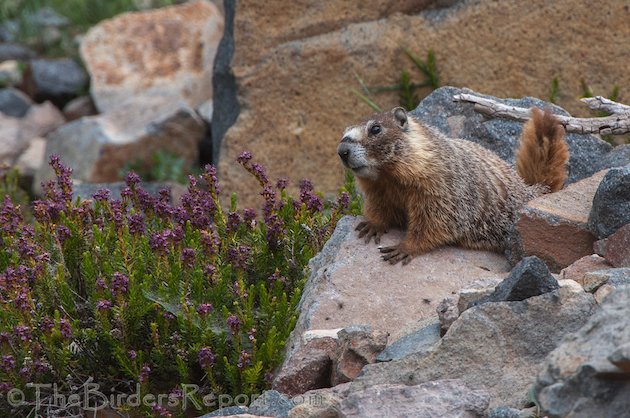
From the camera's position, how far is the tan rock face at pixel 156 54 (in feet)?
42.9

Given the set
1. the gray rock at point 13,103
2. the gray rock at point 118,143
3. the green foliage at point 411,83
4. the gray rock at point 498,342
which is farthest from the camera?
the gray rock at point 13,103

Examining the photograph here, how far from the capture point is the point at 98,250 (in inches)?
233

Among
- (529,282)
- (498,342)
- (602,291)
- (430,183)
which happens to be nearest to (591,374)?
(498,342)

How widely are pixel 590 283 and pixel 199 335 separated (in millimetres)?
1935

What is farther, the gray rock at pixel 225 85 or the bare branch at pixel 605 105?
the gray rock at pixel 225 85

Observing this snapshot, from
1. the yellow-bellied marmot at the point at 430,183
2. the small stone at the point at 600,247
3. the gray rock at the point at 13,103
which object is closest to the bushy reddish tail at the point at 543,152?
the yellow-bellied marmot at the point at 430,183

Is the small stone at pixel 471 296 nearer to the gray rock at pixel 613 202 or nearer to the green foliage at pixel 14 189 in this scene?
the gray rock at pixel 613 202

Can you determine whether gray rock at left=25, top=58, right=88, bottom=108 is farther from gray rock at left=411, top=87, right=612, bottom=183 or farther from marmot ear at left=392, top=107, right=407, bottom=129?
marmot ear at left=392, top=107, right=407, bottom=129

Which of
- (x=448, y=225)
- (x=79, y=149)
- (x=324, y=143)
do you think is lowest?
(x=79, y=149)

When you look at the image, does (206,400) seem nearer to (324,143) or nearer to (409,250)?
(409,250)

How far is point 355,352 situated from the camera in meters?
4.92

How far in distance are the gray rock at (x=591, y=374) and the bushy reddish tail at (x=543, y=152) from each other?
315cm

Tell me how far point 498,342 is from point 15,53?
486 inches

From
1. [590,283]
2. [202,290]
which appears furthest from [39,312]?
[590,283]
